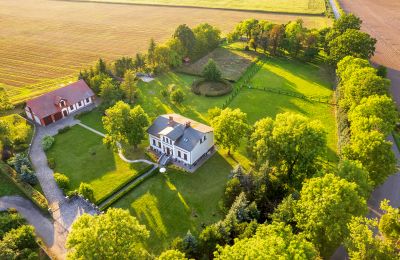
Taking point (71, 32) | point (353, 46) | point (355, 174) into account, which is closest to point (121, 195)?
point (355, 174)

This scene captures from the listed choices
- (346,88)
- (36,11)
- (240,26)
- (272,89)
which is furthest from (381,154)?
(36,11)

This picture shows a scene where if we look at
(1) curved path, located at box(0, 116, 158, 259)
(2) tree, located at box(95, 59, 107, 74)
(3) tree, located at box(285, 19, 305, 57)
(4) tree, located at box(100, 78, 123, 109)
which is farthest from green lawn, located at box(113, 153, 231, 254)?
(3) tree, located at box(285, 19, 305, 57)

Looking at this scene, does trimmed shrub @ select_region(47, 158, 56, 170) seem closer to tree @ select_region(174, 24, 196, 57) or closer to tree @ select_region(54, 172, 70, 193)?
tree @ select_region(54, 172, 70, 193)

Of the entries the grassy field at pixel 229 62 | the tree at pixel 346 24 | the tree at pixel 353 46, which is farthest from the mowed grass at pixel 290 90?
the tree at pixel 346 24

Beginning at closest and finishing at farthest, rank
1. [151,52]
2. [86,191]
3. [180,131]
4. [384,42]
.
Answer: [86,191]
[180,131]
[151,52]
[384,42]

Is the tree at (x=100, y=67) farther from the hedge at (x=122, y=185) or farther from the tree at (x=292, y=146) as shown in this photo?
the tree at (x=292, y=146)

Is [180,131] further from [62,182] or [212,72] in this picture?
[212,72]
